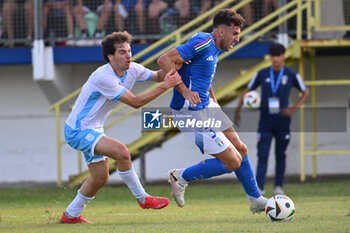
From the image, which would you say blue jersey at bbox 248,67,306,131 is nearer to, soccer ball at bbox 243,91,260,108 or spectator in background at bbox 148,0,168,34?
soccer ball at bbox 243,91,260,108

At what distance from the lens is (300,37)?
47.3 feet

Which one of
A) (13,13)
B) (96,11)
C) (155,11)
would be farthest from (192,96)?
(13,13)

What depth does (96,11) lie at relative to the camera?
629 inches

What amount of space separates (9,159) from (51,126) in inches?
47.4

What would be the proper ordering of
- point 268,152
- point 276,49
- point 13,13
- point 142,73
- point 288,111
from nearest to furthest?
point 142,73 → point 276,49 → point 268,152 → point 288,111 → point 13,13

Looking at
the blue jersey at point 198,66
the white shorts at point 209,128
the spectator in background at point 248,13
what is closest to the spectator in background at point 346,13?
the spectator in background at point 248,13

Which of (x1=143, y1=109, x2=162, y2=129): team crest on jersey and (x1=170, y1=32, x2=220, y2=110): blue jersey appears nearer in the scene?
(x1=170, y1=32, x2=220, y2=110): blue jersey

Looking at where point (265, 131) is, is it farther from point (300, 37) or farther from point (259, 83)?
point (300, 37)

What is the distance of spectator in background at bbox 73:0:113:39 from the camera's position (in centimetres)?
1590

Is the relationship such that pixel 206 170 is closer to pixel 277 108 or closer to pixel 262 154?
pixel 262 154

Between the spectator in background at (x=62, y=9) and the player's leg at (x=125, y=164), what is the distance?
8040 mm

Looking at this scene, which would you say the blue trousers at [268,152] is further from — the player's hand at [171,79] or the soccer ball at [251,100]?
the player's hand at [171,79]

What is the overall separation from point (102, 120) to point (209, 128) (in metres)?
1.14

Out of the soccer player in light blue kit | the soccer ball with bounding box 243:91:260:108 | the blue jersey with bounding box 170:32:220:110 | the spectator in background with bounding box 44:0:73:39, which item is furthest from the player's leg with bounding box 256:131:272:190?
the spectator in background with bounding box 44:0:73:39
